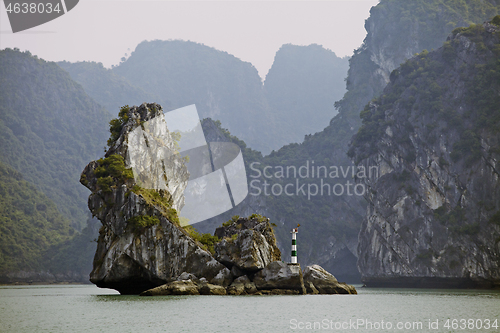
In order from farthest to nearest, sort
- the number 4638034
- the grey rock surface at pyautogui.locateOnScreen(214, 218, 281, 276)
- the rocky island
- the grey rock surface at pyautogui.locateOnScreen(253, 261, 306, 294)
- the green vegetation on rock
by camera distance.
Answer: the green vegetation on rock → the grey rock surface at pyautogui.locateOnScreen(253, 261, 306, 294) → the grey rock surface at pyautogui.locateOnScreen(214, 218, 281, 276) → the rocky island → the number 4638034

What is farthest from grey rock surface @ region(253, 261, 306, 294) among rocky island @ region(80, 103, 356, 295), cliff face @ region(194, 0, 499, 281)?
cliff face @ region(194, 0, 499, 281)

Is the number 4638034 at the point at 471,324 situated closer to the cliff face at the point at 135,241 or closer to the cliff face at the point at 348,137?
the cliff face at the point at 135,241

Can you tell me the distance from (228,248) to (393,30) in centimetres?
7135

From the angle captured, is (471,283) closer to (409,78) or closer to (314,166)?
(409,78)

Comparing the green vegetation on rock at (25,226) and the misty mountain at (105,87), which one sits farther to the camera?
the misty mountain at (105,87)

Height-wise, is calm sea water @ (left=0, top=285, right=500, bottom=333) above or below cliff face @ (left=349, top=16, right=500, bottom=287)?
below

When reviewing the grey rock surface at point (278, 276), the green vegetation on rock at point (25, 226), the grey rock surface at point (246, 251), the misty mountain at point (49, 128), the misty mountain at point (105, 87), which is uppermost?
the misty mountain at point (105, 87)

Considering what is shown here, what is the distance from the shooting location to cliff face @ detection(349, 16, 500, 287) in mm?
57094

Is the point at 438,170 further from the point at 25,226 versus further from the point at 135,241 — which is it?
the point at 25,226

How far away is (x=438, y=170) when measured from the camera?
206ft

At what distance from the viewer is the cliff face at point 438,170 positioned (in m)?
57.1

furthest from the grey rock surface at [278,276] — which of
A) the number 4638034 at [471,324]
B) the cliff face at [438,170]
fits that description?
the cliff face at [438,170]

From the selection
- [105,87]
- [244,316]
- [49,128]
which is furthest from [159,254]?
[105,87]

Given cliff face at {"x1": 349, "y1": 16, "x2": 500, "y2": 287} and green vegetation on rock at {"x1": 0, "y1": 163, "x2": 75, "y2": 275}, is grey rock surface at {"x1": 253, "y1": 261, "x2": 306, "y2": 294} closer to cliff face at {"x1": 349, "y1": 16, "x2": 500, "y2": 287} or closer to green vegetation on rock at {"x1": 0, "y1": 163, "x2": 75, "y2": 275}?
cliff face at {"x1": 349, "y1": 16, "x2": 500, "y2": 287}
